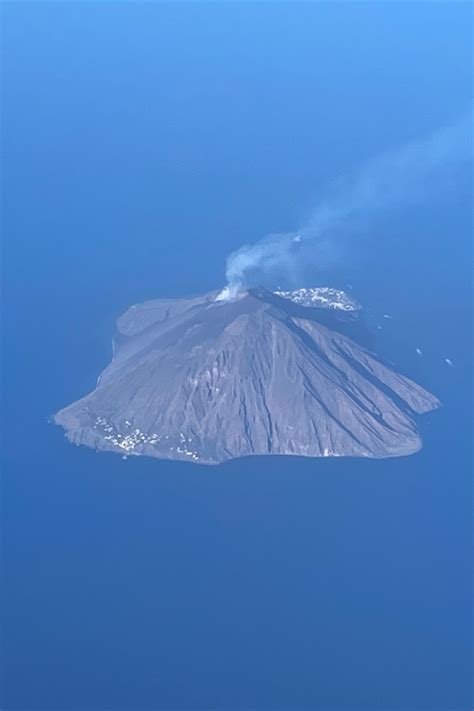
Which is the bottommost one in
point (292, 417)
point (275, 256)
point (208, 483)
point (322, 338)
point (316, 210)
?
point (208, 483)

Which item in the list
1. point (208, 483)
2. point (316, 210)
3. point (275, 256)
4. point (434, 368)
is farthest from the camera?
point (316, 210)

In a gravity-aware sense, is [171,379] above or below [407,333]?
below

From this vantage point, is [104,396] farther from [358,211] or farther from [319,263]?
[358,211]

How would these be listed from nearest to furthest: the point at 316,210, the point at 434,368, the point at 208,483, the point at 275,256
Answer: the point at 208,483, the point at 434,368, the point at 275,256, the point at 316,210

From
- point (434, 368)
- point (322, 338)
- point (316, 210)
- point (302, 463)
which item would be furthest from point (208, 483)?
point (316, 210)

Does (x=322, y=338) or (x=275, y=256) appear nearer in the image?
(x=322, y=338)

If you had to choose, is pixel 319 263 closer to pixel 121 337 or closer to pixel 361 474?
pixel 121 337

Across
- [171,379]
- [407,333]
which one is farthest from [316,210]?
[171,379]
